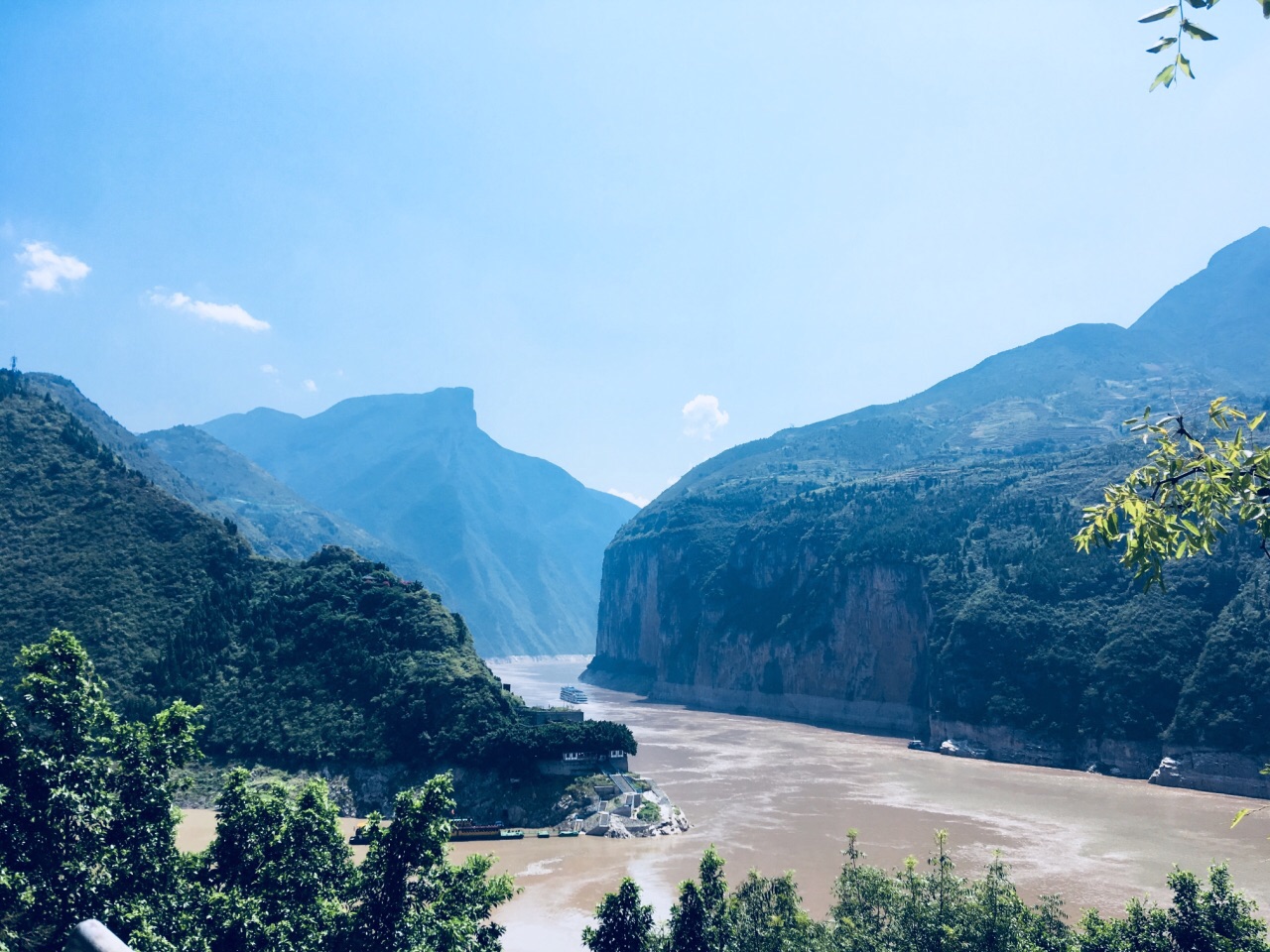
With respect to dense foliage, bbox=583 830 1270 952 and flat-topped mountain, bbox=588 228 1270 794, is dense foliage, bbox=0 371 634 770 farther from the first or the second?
flat-topped mountain, bbox=588 228 1270 794

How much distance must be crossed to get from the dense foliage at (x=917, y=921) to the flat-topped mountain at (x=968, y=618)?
56.7 meters

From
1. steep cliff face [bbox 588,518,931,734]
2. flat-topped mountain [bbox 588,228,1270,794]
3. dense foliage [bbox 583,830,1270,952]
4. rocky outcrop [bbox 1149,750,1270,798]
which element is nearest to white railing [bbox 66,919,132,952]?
dense foliage [bbox 583,830,1270,952]

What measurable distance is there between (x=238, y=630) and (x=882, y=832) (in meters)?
58.1

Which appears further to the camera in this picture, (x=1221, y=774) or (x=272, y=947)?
(x=1221, y=774)

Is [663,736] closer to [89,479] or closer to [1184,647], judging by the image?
[1184,647]

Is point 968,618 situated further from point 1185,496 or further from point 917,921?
point 1185,496

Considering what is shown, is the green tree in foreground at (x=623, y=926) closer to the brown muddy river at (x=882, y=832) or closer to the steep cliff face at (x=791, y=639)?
the brown muddy river at (x=882, y=832)

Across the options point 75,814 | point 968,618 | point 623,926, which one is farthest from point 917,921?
point 968,618

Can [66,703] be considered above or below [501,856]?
above

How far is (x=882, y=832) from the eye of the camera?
6016 centimetres

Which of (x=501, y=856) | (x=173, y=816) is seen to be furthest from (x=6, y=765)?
(x=501, y=856)

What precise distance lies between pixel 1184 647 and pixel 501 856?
76.9 metres

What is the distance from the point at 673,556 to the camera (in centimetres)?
19388

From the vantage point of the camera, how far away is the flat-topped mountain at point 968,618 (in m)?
84.7
